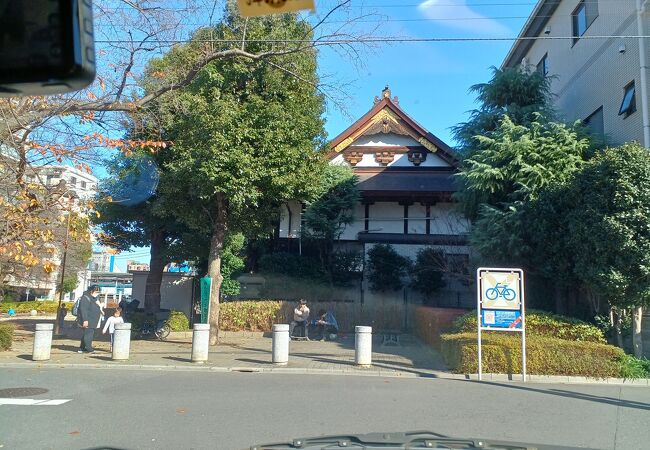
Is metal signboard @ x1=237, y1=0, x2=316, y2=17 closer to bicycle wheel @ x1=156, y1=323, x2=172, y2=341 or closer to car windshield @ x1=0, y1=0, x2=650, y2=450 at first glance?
car windshield @ x1=0, y1=0, x2=650, y2=450

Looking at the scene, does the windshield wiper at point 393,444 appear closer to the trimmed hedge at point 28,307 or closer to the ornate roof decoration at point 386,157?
the ornate roof decoration at point 386,157

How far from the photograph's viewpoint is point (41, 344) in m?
14.5

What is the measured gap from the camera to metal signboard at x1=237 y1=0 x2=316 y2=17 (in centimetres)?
434

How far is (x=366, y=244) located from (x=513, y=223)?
31.1 feet

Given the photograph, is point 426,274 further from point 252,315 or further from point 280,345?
point 280,345

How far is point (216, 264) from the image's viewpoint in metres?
18.7

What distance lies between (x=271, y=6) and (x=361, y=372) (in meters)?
9.57

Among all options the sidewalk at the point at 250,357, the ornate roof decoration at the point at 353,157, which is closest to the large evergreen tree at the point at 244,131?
the sidewalk at the point at 250,357

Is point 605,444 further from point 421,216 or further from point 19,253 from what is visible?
point 421,216

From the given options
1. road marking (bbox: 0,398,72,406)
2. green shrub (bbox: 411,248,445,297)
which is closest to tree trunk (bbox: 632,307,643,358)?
green shrub (bbox: 411,248,445,297)

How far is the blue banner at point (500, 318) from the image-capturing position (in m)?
12.3

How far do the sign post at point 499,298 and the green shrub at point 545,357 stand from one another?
16.3 inches

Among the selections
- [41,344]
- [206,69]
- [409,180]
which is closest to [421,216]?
[409,180]

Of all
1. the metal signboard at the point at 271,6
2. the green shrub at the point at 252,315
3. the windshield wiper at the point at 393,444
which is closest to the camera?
the windshield wiper at the point at 393,444
